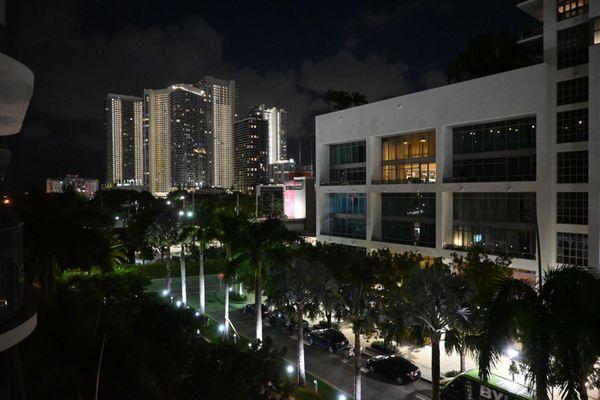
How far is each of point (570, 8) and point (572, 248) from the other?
57.4 ft

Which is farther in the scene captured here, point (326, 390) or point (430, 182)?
point (430, 182)

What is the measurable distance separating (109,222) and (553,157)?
30.8 m

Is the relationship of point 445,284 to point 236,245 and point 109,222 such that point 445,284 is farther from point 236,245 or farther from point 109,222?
point 109,222

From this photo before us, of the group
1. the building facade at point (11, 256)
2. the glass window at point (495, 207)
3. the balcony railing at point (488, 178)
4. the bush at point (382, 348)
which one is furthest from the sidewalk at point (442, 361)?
the building facade at point (11, 256)

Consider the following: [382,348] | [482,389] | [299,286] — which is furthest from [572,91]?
[299,286]

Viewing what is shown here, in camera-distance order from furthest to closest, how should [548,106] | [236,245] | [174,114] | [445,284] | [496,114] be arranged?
[174,114]
[496,114]
[548,106]
[236,245]
[445,284]

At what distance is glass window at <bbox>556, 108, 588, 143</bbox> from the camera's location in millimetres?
29781

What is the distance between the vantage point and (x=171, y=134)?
621 ft

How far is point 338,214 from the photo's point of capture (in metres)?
50.6

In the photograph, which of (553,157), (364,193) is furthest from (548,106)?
(364,193)

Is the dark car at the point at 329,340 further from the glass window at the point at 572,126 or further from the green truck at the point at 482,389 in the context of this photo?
the glass window at the point at 572,126

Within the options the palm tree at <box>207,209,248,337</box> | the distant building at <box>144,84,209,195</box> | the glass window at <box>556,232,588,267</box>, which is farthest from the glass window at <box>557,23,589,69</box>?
the distant building at <box>144,84,209,195</box>

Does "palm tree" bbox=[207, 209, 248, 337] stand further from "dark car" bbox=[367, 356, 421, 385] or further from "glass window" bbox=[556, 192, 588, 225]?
"glass window" bbox=[556, 192, 588, 225]

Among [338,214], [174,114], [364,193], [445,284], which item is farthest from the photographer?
[174,114]
